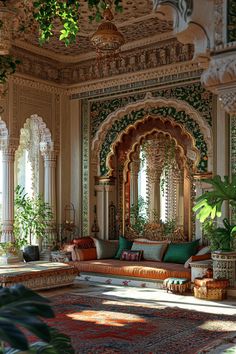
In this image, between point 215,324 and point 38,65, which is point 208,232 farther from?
point 38,65

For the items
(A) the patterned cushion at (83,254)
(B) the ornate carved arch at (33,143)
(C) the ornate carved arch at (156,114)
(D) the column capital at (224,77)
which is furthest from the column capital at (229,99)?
(B) the ornate carved arch at (33,143)

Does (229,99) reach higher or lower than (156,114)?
lower

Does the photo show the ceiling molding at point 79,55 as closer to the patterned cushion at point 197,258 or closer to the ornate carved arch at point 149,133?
the ornate carved arch at point 149,133

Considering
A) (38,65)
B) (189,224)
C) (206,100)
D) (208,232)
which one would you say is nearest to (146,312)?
(208,232)

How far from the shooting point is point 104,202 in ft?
34.2

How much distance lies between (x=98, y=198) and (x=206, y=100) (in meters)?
3.02

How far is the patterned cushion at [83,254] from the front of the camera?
31.8 feet

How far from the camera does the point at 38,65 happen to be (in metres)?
10.2

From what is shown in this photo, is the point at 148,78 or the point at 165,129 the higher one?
the point at 148,78

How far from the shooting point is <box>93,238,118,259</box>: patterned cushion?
32.4 feet

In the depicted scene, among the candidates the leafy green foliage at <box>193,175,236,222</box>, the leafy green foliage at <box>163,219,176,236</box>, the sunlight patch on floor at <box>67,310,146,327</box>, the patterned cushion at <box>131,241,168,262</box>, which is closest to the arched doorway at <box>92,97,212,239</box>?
the leafy green foliage at <box>163,219,176,236</box>

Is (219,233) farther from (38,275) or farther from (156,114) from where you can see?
(156,114)

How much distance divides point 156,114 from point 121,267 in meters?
2.90

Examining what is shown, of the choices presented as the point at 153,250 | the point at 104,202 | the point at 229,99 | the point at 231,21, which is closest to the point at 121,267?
the point at 153,250
